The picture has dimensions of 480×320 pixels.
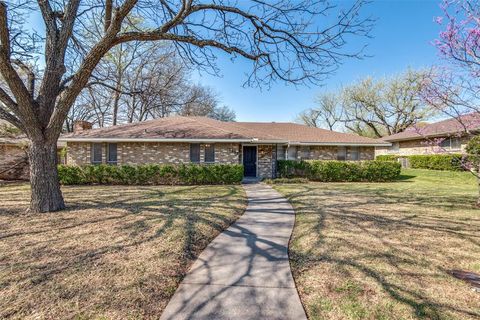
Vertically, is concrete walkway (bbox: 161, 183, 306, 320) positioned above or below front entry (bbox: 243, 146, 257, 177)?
below

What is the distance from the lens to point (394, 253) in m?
3.86

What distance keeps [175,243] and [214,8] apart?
19.1ft

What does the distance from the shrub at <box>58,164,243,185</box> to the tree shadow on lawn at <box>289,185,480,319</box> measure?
6273 mm

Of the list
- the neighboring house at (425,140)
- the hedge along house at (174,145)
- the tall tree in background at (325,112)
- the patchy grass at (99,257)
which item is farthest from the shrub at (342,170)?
the tall tree in background at (325,112)

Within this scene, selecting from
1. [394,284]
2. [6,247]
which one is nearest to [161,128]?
[6,247]

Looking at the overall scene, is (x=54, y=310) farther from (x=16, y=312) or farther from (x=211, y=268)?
(x=211, y=268)

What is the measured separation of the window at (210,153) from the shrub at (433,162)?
1647cm

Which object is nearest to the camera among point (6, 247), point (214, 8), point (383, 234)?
point (6, 247)

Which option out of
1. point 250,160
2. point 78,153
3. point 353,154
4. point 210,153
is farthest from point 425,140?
point 78,153

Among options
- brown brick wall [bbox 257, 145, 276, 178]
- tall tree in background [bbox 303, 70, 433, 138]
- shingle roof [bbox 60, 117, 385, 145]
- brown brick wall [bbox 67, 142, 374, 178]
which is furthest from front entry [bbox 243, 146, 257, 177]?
tall tree in background [bbox 303, 70, 433, 138]

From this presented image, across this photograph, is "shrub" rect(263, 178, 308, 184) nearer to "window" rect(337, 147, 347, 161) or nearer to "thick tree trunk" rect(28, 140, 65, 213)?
"window" rect(337, 147, 347, 161)

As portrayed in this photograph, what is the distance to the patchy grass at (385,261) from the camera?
2533 millimetres

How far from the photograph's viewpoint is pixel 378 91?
101 ft

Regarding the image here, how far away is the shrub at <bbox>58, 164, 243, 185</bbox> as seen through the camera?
12.4 m
